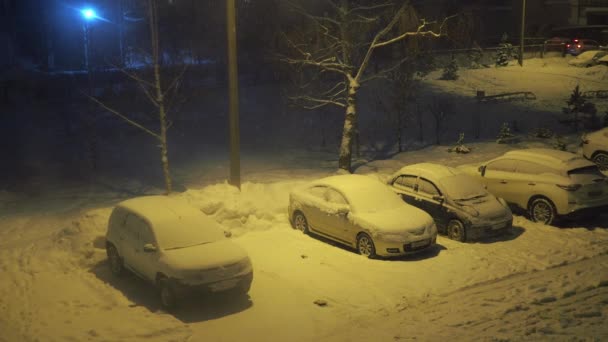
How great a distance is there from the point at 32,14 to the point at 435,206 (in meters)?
34.1

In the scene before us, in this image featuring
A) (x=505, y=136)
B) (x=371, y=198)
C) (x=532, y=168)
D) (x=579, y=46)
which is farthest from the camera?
(x=579, y=46)

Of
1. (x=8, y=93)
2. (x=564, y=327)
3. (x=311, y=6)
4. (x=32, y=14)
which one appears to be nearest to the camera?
(x=564, y=327)

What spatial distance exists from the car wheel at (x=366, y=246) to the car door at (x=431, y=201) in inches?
86.9

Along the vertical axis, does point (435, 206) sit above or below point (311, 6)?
below

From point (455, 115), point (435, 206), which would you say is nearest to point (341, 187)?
point (435, 206)

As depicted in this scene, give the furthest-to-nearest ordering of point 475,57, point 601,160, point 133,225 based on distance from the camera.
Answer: point 475,57 → point 601,160 → point 133,225

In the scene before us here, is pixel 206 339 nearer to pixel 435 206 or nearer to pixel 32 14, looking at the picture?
pixel 435 206

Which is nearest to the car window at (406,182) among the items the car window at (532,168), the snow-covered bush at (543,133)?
the car window at (532,168)

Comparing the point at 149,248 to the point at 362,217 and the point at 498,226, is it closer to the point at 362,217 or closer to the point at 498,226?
the point at 362,217

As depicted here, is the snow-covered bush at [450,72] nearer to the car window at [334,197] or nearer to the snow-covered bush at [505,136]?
the snow-covered bush at [505,136]

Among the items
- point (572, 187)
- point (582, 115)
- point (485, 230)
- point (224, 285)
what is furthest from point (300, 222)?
point (582, 115)

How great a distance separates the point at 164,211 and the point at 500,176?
27.7 feet

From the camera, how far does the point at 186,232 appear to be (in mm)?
10992

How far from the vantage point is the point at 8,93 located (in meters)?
29.4
